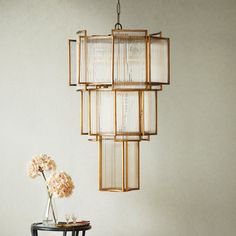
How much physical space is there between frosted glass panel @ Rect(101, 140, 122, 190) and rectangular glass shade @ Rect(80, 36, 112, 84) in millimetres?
442

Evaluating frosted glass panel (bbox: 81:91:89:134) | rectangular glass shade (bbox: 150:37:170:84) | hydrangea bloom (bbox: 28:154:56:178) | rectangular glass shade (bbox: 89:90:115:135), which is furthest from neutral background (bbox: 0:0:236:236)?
rectangular glass shade (bbox: 150:37:170:84)

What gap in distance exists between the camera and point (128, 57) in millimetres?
3402

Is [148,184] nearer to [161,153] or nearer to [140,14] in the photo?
[161,153]

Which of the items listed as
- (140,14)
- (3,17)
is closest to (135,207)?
(140,14)

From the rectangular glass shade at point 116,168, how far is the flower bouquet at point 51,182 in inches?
9.1

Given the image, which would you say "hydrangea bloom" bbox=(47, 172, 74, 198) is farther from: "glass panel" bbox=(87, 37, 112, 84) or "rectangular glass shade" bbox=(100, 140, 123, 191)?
"glass panel" bbox=(87, 37, 112, 84)

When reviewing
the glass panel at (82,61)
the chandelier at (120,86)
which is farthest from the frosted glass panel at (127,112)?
the glass panel at (82,61)

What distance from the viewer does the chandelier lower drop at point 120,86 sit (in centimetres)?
340

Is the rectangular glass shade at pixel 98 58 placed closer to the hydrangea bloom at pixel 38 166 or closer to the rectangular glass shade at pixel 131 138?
the rectangular glass shade at pixel 131 138

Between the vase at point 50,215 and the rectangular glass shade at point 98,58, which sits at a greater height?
the rectangular glass shade at point 98,58

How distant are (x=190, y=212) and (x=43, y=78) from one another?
4.85ft

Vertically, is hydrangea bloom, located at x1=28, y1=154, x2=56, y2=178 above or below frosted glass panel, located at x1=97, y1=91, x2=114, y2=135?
below

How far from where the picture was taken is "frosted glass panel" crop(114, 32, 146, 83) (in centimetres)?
339

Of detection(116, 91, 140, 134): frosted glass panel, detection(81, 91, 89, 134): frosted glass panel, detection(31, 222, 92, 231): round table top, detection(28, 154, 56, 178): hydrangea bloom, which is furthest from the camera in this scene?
detection(81, 91, 89, 134): frosted glass panel
